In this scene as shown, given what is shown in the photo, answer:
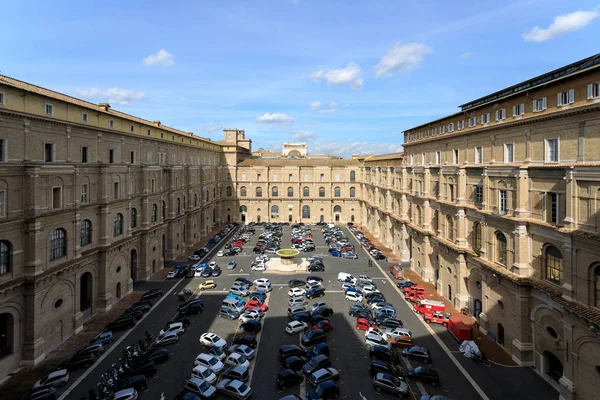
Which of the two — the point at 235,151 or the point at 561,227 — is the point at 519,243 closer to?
the point at 561,227

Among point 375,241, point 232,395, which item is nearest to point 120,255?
point 232,395

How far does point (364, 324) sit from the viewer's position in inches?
1334

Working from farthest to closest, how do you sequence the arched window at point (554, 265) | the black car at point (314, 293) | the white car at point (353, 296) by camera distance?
the black car at point (314, 293) < the white car at point (353, 296) < the arched window at point (554, 265)

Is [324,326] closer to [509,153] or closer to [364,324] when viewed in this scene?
[364,324]

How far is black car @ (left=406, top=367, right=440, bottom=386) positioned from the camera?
25.0 metres

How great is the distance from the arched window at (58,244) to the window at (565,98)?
4244 centimetres

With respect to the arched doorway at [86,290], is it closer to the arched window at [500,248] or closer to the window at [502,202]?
the arched window at [500,248]

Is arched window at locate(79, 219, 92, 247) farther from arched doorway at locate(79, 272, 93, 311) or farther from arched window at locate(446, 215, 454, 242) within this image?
arched window at locate(446, 215, 454, 242)

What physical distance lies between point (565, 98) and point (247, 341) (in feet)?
103

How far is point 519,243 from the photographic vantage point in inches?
1097

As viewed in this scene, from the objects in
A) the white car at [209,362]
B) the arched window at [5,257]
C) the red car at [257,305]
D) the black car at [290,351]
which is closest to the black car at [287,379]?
the black car at [290,351]

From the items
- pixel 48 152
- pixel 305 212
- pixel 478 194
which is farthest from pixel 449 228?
pixel 305 212

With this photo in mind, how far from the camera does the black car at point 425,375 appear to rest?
2502cm

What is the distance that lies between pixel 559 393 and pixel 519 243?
34.1 ft
